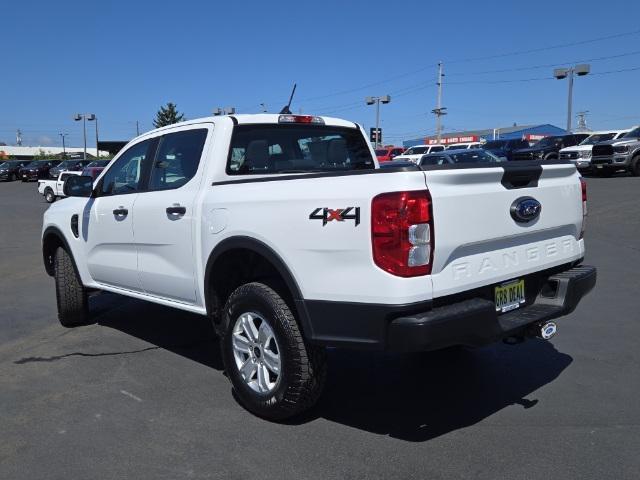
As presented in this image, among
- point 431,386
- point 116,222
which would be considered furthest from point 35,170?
point 431,386

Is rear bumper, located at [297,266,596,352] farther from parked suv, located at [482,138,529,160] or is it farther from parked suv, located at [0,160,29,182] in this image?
parked suv, located at [0,160,29,182]

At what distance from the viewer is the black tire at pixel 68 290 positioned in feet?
20.0

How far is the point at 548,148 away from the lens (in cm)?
2841

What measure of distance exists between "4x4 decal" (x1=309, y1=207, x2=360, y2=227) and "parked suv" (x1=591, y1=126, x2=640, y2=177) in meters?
22.4

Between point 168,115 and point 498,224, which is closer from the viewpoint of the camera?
point 498,224

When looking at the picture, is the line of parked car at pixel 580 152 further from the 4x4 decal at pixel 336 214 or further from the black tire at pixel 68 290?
the 4x4 decal at pixel 336 214

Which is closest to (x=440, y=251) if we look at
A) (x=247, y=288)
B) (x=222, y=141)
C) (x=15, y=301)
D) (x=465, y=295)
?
(x=465, y=295)

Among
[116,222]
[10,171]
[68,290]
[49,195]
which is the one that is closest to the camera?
[116,222]

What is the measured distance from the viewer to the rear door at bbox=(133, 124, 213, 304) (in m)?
4.39

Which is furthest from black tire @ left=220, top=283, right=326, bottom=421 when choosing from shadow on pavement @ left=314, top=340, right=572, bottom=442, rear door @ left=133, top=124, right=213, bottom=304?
rear door @ left=133, top=124, right=213, bottom=304

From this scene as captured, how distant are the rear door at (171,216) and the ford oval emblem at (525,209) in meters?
2.11

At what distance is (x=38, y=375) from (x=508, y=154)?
81.2ft

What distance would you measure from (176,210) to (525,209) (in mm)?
2402

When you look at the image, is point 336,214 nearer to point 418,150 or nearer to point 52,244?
point 52,244
